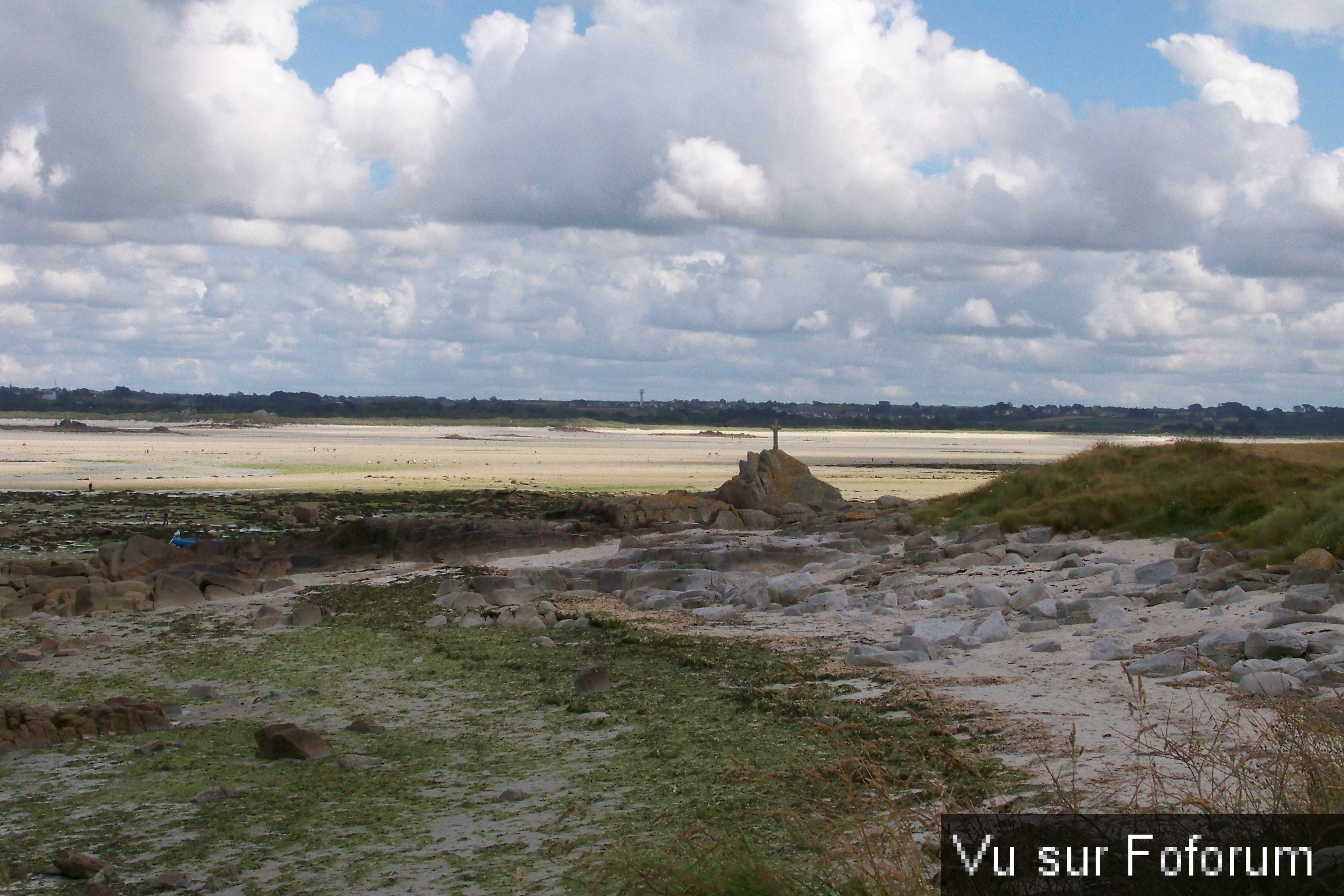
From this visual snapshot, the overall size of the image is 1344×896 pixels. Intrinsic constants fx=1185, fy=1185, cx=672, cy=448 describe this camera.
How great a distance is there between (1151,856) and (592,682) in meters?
6.36

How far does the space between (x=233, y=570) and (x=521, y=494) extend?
756 inches

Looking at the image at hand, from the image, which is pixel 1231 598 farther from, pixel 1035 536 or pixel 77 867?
pixel 77 867

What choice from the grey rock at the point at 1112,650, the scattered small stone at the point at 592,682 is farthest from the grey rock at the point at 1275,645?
the scattered small stone at the point at 592,682

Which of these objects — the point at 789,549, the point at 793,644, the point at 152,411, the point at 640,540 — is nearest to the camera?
the point at 793,644

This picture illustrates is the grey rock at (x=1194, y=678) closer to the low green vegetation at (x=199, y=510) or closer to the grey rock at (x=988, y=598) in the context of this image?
the grey rock at (x=988, y=598)

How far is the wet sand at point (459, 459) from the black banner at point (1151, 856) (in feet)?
94.4

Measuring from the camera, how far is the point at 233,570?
19.2 metres

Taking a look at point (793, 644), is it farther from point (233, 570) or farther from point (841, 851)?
point (233, 570)

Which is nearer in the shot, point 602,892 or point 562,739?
point 602,892

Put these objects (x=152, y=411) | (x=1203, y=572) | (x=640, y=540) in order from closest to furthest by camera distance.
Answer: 1. (x=1203, y=572)
2. (x=640, y=540)
3. (x=152, y=411)

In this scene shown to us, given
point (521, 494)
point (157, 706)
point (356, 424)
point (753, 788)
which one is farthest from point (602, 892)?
point (356, 424)

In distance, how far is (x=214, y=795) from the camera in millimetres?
7406

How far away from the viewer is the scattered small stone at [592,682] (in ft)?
32.9

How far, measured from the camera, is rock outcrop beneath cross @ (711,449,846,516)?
2792 centimetres
